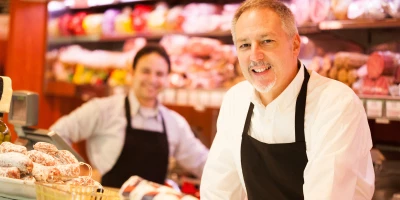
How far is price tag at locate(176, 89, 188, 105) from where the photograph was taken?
15.7 ft

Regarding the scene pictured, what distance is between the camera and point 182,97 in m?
4.82

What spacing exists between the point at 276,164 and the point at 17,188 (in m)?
1.06

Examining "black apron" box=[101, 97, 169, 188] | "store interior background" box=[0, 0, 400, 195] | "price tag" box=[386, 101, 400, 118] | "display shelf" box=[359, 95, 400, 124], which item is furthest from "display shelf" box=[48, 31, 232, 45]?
"price tag" box=[386, 101, 400, 118]

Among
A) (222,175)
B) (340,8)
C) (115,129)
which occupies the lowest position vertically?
(115,129)

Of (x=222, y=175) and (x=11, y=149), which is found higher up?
(x=11, y=149)

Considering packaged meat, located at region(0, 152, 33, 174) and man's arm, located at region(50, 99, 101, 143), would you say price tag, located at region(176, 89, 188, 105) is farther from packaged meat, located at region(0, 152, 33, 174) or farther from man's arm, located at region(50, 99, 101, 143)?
packaged meat, located at region(0, 152, 33, 174)

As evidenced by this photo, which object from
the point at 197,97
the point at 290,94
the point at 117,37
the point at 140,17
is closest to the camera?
the point at 290,94

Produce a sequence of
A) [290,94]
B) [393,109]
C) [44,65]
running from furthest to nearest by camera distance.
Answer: [44,65] < [393,109] < [290,94]

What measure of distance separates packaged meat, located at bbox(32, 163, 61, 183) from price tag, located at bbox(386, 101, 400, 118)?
7.06 ft

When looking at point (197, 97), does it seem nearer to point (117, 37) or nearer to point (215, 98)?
point (215, 98)

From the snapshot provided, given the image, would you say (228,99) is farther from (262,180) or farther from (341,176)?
(341,176)

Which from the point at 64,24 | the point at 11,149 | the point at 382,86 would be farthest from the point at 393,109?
the point at 64,24

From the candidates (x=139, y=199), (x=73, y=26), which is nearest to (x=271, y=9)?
(x=139, y=199)

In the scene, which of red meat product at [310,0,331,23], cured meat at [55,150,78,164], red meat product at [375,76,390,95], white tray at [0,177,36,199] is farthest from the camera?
red meat product at [310,0,331,23]
